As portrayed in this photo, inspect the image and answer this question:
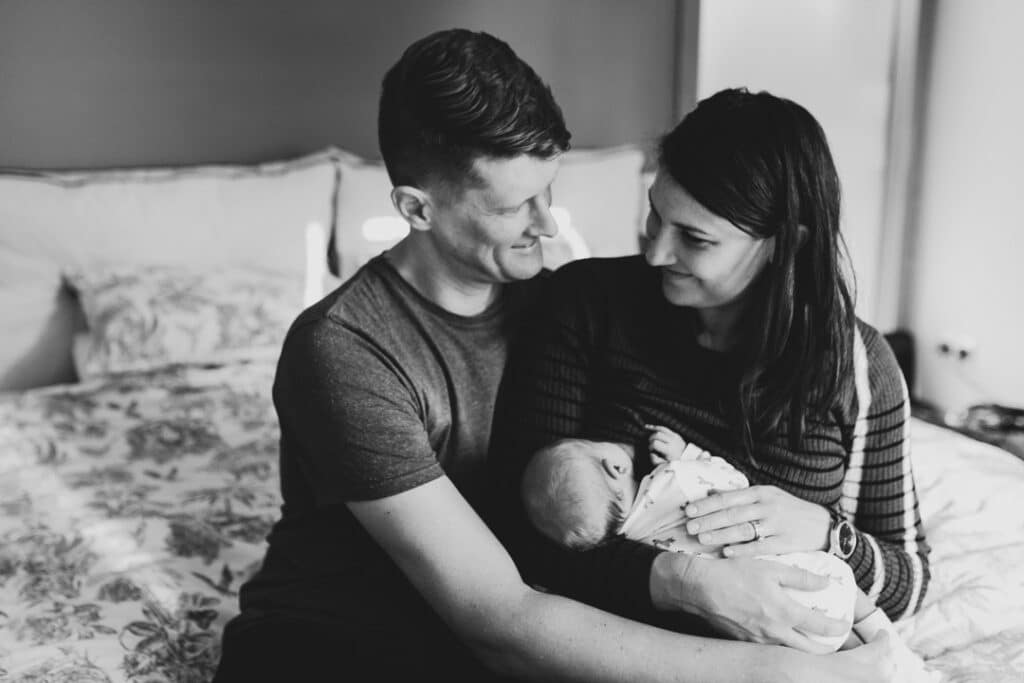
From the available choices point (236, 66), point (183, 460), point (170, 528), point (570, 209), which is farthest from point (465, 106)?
point (236, 66)

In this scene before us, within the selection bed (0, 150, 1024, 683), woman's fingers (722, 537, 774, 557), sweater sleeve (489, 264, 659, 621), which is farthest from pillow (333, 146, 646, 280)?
woman's fingers (722, 537, 774, 557)

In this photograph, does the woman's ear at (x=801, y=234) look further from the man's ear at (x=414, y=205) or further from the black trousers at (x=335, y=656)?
the black trousers at (x=335, y=656)

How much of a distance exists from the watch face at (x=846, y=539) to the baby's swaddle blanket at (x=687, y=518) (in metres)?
0.06

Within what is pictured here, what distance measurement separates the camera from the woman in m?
1.24

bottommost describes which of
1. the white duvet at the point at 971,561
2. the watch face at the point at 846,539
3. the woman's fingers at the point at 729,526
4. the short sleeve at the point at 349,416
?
the white duvet at the point at 971,561

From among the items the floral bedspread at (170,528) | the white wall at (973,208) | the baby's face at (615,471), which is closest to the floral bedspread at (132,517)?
the floral bedspread at (170,528)

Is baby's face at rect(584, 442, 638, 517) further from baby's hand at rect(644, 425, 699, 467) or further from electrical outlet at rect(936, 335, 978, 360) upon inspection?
electrical outlet at rect(936, 335, 978, 360)

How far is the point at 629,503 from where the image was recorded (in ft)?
4.34

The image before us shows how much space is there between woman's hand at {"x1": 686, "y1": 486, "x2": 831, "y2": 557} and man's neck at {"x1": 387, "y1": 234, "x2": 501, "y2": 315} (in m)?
0.46

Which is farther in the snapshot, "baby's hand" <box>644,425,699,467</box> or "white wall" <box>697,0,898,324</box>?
"white wall" <box>697,0,898,324</box>

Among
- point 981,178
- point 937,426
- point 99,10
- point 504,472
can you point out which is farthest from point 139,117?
point 981,178

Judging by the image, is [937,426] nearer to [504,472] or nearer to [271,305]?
[504,472]

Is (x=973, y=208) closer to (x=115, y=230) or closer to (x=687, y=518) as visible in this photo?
(x=687, y=518)

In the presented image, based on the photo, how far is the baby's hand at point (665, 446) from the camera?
4.46 feet
